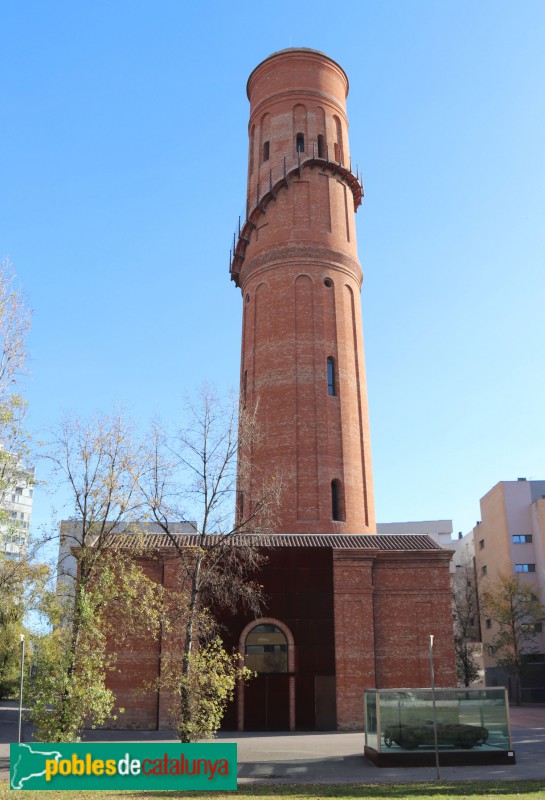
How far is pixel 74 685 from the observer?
17016 millimetres

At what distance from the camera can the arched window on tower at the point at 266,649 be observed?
85.7 feet

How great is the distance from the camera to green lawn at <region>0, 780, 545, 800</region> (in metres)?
13.4

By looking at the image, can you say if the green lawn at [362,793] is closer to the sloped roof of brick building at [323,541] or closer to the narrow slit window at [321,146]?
the sloped roof of brick building at [323,541]

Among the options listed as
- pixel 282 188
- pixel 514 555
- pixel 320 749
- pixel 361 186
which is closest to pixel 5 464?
pixel 320 749

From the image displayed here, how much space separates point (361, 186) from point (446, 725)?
91.7 feet

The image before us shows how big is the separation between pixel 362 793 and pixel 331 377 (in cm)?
2160

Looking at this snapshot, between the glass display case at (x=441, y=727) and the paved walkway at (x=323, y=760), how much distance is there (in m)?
0.38

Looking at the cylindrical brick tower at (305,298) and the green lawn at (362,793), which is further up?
the cylindrical brick tower at (305,298)

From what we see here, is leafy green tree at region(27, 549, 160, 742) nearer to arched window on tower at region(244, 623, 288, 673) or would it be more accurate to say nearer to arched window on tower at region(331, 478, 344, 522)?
arched window on tower at region(244, 623, 288, 673)

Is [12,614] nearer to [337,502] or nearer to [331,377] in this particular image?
[337,502]

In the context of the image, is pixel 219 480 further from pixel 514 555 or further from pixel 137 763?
pixel 514 555

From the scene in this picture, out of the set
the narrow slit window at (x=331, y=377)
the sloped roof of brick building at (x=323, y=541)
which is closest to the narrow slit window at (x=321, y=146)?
the narrow slit window at (x=331, y=377)

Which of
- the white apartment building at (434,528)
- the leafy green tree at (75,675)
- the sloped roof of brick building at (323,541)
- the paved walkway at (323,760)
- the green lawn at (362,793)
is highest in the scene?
the white apartment building at (434,528)

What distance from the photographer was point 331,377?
111ft
